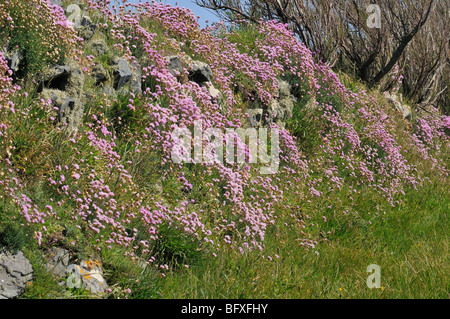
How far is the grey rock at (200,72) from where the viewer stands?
7.45 metres

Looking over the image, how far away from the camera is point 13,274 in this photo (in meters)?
3.56

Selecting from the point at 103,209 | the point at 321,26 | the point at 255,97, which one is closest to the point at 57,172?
the point at 103,209

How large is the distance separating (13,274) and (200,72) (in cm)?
466

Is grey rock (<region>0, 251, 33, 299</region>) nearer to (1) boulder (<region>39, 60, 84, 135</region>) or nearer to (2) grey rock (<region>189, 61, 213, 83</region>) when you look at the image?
(1) boulder (<region>39, 60, 84, 135</region>)

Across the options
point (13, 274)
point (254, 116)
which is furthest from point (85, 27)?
point (13, 274)

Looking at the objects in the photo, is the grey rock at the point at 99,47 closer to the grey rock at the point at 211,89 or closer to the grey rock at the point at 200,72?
the grey rock at the point at 200,72

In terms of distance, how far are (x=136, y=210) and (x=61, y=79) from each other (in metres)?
1.88

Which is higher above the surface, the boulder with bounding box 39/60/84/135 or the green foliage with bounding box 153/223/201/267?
the boulder with bounding box 39/60/84/135

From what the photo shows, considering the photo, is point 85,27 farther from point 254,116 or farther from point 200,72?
point 254,116

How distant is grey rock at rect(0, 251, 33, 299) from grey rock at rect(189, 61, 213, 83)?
443cm

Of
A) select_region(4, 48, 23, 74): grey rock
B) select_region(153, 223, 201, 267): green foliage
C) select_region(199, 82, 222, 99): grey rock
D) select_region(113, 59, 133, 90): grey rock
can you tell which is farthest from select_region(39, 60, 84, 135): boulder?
select_region(199, 82, 222, 99): grey rock

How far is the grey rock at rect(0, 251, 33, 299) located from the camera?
11.4 feet
